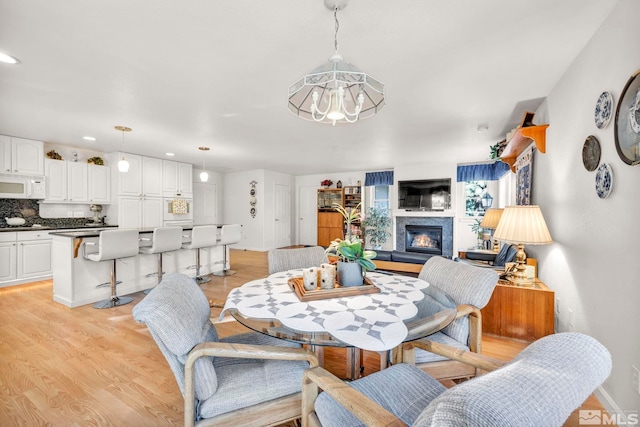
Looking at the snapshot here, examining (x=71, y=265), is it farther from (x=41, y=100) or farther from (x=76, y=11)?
(x=76, y=11)

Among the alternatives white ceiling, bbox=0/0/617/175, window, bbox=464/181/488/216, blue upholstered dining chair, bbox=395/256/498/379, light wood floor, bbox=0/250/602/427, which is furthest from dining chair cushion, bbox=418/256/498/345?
window, bbox=464/181/488/216

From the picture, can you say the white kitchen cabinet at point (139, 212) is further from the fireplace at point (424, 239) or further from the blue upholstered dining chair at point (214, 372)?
the fireplace at point (424, 239)

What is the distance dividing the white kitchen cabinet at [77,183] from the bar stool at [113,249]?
2.27 meters

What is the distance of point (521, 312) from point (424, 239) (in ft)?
15.3

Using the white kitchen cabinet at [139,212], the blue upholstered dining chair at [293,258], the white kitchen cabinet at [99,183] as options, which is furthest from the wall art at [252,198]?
the blue upholstered dining chair at [293,258]

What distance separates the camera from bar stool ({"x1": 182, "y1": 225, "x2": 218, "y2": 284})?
440cm

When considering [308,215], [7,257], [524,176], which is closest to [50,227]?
[7,257]

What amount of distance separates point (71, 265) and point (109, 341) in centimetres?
143

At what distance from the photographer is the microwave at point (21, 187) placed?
433 cm

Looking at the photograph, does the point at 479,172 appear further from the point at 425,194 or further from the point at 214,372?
the point at 214,372

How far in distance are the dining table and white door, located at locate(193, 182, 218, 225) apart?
6619 mm

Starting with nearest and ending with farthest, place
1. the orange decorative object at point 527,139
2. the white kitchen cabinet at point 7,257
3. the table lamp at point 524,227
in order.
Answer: the table lamp at point 524,227
the orange decorative object at point 527,139
the white kitchen cabinet at point 7,257

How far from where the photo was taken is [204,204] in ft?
25.9

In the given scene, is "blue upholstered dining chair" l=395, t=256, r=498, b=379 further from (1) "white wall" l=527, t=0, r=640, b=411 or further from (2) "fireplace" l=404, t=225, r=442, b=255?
(2) "fireplace" l=404, t=225, r=442, b=255
